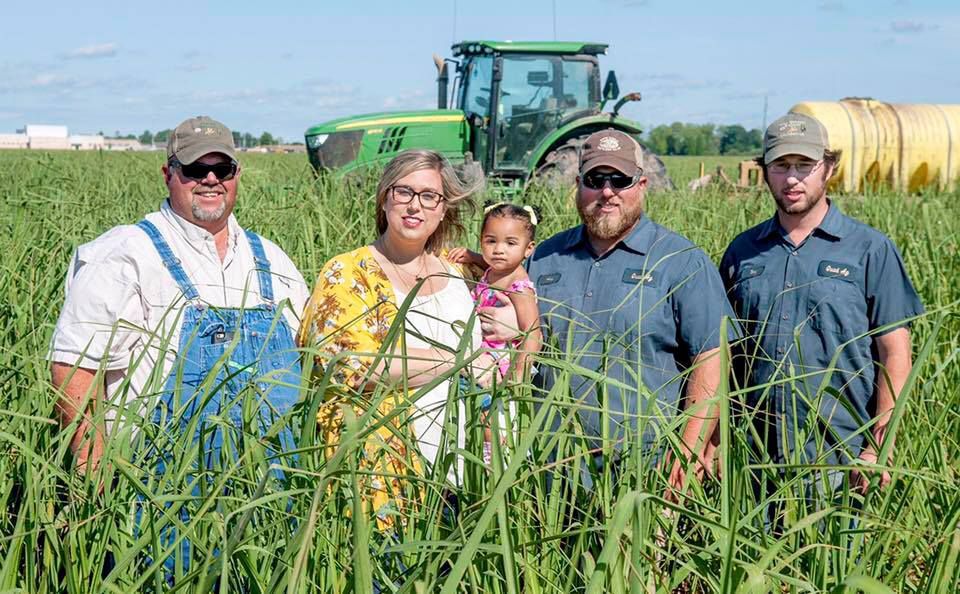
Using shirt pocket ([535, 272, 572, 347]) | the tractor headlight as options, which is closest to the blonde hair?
shirt pocket ([535, 272, 572, 347])

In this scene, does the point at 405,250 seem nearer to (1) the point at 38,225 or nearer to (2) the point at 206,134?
(2) the point at 206,134

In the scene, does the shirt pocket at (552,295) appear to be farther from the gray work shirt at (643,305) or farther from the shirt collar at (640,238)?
the shirt collar at (640,238)

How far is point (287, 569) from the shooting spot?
1.52m

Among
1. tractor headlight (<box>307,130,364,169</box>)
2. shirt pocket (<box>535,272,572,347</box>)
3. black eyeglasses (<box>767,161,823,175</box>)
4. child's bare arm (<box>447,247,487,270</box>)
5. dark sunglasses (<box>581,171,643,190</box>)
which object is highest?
tractor headlight (<box>307,130,364,169</box>)

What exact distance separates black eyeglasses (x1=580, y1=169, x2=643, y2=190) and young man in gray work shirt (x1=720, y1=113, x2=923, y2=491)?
1.36 ft

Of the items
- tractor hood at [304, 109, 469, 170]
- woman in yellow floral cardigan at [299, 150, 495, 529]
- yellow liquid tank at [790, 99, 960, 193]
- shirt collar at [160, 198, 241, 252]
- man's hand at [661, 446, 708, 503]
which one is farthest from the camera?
yellow liquid tank at [790, 99, 960, 193]

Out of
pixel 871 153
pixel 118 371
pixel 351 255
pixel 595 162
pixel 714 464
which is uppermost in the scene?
pixel 871 153

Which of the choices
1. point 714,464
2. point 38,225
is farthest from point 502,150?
point 714,464

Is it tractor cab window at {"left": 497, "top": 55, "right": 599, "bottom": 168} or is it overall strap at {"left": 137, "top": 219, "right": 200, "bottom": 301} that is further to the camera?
tractor cab window at {"left": 497, "top": 55, "right": 599, "bottom": 168}

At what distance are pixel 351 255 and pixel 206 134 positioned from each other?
19.8 inches

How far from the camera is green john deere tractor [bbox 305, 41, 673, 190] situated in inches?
412

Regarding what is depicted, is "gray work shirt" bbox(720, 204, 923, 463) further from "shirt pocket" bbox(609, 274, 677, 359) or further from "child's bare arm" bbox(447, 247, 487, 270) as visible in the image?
"child's bare arm" bbox(447, 247, 487, 270)

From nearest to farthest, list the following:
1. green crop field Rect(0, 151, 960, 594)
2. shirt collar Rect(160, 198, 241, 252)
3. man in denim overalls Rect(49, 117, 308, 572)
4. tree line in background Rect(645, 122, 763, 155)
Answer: green crop field Rect(0, 151, 960, 594) → man in denim overalls Rect(49, 117, 308, 572) → shirt collar Rect(160, 198, 241, 252) → tree line in background Rect(645, 122, 763, 155)

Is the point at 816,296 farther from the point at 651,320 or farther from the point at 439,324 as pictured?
the point at 439,324
